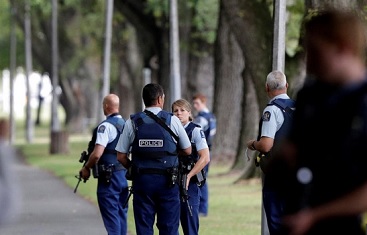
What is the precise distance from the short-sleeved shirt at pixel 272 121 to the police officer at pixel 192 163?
122cm

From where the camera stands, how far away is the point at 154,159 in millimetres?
11695

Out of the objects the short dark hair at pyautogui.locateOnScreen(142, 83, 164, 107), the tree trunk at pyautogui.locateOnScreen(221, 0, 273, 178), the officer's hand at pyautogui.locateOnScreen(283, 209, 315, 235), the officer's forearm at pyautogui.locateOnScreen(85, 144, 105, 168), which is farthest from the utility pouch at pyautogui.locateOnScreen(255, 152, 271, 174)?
the tree trunk at pyautogui.locateOnScreen(221, 0, 273, 178)

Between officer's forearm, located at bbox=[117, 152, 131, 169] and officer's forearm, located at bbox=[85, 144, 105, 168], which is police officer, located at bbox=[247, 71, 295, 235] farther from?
officer's forearm, located at bbox=[85, 144, 105, 168]

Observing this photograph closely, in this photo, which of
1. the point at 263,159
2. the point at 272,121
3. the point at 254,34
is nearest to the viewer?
the point at 272,121

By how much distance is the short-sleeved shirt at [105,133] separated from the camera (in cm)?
1341

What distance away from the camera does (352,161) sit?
589cm

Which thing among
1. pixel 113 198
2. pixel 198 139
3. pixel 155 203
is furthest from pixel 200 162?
pixel 113 198

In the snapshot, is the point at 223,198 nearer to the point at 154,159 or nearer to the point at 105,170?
the point at 105,170

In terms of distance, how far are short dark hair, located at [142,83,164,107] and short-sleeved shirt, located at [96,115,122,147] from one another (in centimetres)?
163

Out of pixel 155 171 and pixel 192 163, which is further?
pixel 192 163

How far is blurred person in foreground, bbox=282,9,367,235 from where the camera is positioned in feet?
19.1

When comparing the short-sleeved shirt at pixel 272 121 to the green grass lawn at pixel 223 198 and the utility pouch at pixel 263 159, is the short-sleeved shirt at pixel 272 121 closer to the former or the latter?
the utility pouch at pixel 263 159

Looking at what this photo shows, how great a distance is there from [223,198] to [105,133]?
9.78 meters

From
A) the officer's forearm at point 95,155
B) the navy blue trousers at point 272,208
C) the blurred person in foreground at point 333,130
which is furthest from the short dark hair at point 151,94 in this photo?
the blurred person in foreground at point 333,130
